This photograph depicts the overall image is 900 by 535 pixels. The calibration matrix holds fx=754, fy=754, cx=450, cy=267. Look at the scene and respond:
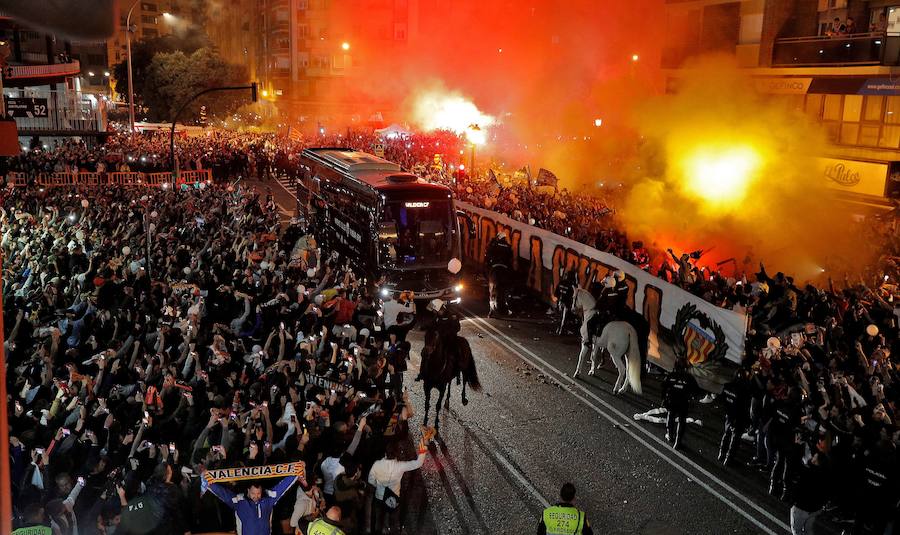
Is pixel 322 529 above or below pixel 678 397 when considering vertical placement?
above

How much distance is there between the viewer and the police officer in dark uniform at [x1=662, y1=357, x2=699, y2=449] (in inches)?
382

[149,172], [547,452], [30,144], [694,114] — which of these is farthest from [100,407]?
[30,144]

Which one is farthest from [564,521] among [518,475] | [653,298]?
[653,298]

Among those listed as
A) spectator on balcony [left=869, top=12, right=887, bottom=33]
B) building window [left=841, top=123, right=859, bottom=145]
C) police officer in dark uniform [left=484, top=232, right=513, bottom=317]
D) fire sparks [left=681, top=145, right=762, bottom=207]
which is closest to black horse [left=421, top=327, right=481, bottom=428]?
police officer in dark uniform [left=484, top=232, right=513, bottom=317]

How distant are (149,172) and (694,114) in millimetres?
20900

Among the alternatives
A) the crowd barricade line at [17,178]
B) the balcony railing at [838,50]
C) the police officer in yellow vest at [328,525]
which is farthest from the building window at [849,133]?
the crowd barricade line at [17,178]

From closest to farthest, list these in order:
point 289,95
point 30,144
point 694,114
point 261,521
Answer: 1. point 261,521
2. point 694,114
3. point 30,144
4. point 289,95

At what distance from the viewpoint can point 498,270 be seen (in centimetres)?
1647

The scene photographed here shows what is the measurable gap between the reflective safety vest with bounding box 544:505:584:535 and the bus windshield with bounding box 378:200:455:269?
1042cm

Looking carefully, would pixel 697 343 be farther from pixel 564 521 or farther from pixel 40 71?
pixel 40 71

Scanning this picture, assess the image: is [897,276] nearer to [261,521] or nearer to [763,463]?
[763,463]

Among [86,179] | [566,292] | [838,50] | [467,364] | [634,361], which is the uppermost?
[838,50]

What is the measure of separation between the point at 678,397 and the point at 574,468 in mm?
1658

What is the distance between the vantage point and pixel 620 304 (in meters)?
12.6
